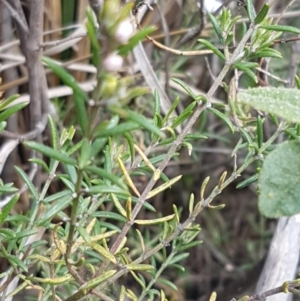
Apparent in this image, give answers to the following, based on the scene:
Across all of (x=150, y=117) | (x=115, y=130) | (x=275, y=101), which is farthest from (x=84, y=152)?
(x=150, y=117)

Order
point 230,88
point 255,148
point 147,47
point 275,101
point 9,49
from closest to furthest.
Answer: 1. point 275,101
2. point 255,148
3. point 230,88
4. point 9,49
5. point 147,47

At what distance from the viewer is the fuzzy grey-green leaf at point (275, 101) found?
350 millimetres

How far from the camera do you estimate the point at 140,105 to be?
2.78 feet

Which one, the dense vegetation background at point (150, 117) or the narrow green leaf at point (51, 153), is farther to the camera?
the dense vegetation background at point (150, 117)

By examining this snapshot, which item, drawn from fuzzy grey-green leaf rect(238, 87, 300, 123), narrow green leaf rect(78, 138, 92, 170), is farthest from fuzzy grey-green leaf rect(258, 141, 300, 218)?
narrow green leaf rect(78, 138, 92, 170)

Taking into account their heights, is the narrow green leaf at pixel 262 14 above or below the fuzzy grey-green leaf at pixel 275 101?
above

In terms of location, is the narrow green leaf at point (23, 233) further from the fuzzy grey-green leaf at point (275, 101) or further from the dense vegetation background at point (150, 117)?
the fuzzy grey-green leaf at point (275, 101)

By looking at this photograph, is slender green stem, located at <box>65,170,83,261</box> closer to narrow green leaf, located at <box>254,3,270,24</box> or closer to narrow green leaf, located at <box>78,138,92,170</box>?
narrow green leaf, located at <box>78,138,92,170</box>

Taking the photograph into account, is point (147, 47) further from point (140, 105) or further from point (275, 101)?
point (275, 101)

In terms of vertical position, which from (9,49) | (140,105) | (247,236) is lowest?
(247,236)

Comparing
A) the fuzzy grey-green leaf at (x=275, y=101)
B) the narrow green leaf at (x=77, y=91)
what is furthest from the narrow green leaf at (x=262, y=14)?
the narrow green leaf at (x=77, y=91)

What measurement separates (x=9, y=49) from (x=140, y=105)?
225 mm

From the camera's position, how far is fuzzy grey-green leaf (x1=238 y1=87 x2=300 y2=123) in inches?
13.8

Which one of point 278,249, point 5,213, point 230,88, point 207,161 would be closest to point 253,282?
point 278,249
